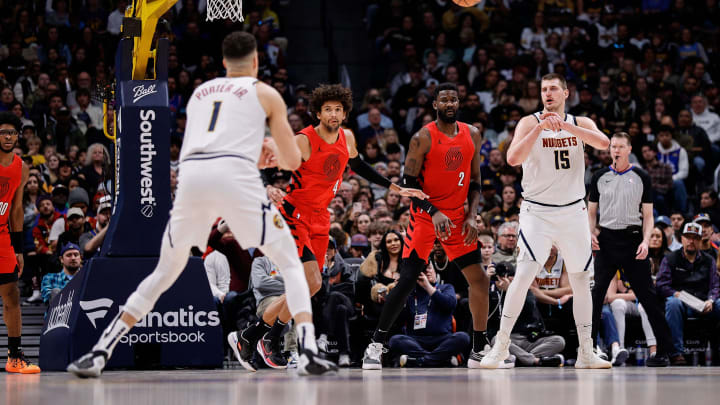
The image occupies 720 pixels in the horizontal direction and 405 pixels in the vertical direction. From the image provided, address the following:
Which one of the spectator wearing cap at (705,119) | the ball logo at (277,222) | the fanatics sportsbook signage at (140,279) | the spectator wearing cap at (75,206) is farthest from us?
the spectator wearing cap at (705,119)

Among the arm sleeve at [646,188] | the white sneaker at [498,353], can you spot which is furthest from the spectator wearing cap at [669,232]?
the white sneaker at [498,353]

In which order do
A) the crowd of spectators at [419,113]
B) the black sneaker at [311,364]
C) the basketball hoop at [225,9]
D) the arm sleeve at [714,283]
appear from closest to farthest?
the black sneaker at [311,364] < the basketball hoop at [225,9] < the crowd of spectators at [419,113] < the arm sleeve at [714,283]

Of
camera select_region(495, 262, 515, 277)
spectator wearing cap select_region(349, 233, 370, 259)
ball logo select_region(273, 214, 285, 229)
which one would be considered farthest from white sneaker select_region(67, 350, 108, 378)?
spectator wearing cap select_region(349, 233, 370, 259)

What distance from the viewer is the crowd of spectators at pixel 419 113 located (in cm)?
1171

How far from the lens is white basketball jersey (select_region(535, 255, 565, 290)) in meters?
12.1

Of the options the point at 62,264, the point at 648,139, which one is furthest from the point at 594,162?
the point at 62,264

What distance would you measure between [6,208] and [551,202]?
5.13 m

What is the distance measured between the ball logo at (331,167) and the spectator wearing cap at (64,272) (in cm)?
427

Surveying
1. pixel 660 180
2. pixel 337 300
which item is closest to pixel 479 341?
pixel 337 300

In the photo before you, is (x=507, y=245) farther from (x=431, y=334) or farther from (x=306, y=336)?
(x=306, y=336)

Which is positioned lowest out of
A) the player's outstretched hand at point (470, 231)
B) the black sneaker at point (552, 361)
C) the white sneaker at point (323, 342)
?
the black sneaker at point (552, 361)

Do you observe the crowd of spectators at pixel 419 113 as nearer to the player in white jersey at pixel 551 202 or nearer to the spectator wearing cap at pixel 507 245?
the spectator wearing cap at pixel 507 245

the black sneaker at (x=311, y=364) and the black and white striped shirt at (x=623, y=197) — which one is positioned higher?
the black and white striped shirt at (x=623, y=197)

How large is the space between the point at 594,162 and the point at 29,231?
924cm
